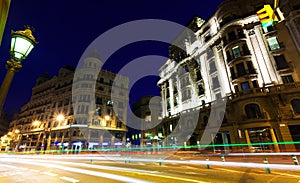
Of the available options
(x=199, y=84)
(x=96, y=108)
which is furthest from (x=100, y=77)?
(x=199, y=84)

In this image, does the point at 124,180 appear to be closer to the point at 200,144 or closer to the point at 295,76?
the point at 200,144

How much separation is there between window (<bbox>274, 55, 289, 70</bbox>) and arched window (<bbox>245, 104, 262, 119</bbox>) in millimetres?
6684

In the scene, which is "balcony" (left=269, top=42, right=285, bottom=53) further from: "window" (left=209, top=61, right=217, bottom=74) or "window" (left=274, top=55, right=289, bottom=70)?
"window" (left=209, top=61, right=217, bottom=74)

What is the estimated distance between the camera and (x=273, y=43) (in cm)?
2322

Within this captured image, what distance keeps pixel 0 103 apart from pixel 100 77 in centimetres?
4743

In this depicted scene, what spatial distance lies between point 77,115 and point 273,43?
1774 inches

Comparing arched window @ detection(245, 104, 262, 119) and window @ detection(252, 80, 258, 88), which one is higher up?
window @ detection(252, 80, 258, 88)

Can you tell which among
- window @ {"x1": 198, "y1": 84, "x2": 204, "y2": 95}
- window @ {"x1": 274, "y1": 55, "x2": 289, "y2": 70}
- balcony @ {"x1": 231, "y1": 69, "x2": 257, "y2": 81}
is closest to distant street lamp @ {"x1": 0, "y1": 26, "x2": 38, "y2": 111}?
balcony @ {"x1": 231, "y1": 69, "x2": 257, "y2": 81}

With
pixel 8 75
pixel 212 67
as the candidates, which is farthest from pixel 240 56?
pixel 8 75

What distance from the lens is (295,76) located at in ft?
65.2

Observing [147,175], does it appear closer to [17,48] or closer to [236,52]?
[17,48]

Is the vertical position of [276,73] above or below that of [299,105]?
above

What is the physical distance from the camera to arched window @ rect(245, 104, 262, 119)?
20400 mm

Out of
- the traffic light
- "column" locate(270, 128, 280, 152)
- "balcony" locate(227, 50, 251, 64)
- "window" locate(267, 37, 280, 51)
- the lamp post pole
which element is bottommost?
"column" locate(270, 128, 280, 152)
